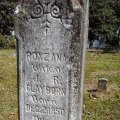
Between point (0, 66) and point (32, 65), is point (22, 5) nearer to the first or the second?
point (32, 65)

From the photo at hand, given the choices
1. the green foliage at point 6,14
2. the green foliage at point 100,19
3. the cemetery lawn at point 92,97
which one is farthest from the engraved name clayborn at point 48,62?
the green foliage at point 100,19

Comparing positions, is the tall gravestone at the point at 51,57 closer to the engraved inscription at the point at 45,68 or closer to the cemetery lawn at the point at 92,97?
the engraved inscription at the point at 45,68

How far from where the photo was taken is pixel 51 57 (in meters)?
4.52

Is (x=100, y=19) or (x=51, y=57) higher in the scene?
(x=51, y=57)

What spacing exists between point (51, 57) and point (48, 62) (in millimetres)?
88

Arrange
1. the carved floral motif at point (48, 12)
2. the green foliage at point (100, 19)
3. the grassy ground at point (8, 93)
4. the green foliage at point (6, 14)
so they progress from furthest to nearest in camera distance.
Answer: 1. the green foliage at point (100, 19)
2. the green foliage at point (6, 14)
3. the grassy ground at point (8, 93)
4. the carved floral motif at point (48, 12)

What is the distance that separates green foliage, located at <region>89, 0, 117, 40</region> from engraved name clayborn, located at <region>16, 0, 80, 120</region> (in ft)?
89.0

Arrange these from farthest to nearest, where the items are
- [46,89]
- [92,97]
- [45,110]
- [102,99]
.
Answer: [92,97], [102,99], [45,110], [46,89]

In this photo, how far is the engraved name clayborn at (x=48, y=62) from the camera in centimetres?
434

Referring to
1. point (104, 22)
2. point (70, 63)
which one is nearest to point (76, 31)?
point (70, 63)

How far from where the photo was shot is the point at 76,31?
14.1 feet

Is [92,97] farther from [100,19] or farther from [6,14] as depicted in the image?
[6,14]

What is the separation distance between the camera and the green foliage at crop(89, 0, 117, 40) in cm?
3130

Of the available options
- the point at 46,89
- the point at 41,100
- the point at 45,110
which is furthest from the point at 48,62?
the point at 45,110
